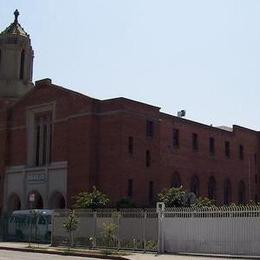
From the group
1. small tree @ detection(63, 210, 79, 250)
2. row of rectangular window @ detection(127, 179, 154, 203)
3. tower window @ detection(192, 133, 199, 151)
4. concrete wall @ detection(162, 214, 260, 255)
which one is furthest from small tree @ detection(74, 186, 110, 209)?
tower window @ detection(192, 133, 199, 151)

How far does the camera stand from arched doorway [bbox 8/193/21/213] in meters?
55.4

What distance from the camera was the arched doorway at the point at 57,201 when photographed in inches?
2008

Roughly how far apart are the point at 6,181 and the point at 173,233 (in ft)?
102

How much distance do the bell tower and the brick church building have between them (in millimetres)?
107

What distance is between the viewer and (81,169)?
158 ft

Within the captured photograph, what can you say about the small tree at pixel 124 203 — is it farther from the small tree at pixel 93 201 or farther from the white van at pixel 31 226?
the white van at pixel 31 226

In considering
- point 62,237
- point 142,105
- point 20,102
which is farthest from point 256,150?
point 62,237

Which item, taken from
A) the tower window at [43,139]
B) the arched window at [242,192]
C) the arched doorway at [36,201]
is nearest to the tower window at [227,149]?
the arched window at [242,192]

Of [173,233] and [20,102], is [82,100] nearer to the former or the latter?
[20,102]

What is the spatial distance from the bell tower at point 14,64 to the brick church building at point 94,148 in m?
0.11

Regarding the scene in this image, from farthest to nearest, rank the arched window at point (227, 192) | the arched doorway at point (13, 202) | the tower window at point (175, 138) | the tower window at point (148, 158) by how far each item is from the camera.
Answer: the arched window at point (227, 192), the arched doorway at point (13, 202), the tower window at point (175, 138), the tower window at point (148, 158)

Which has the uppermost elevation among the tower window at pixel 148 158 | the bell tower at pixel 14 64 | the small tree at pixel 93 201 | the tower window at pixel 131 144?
the bell tower at pixel 14 64

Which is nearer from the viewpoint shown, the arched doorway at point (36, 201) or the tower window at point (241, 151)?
the arched doorway at point (36, 201)

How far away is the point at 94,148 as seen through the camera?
4841 centimetres
